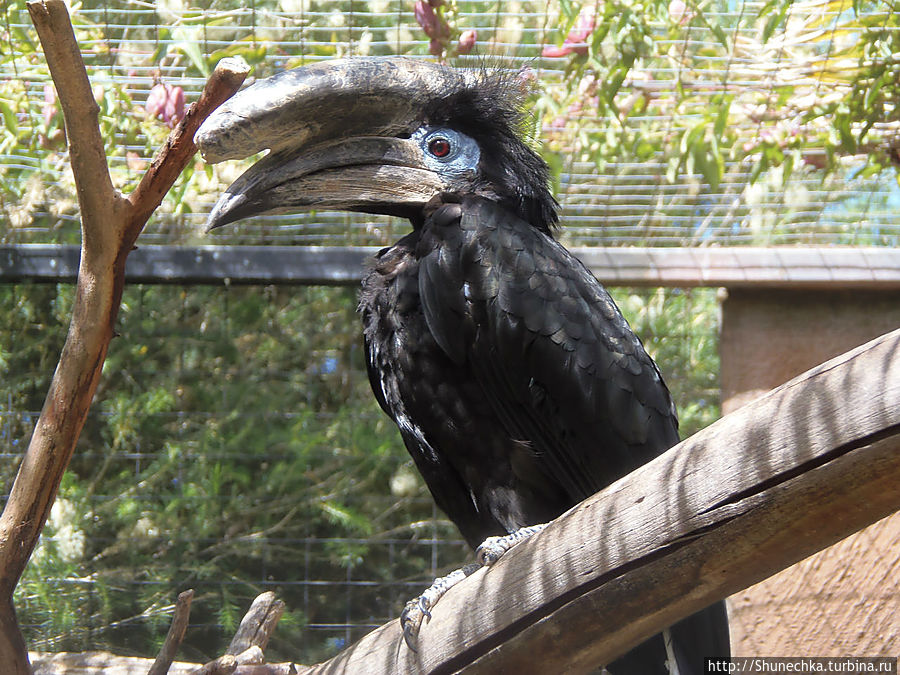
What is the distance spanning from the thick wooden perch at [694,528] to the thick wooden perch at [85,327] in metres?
0.74

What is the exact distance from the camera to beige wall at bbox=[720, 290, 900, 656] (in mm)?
2787

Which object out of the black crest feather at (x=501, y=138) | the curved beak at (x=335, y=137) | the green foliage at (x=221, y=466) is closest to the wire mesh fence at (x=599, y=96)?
the black crest feather at (x=501, y=138)

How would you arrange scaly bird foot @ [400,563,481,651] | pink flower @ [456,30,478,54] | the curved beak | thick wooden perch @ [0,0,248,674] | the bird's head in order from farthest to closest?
pink flower @ [456,30,478,54] → the bird's head → the curved beak → thick wooden perch @ [0,0,248,674] → scaly bird foot @ [400,563,481,651]


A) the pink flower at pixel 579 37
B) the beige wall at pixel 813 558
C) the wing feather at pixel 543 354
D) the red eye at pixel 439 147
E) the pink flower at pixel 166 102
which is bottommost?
the beige wall at pixel 813 558

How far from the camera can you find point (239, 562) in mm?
3617

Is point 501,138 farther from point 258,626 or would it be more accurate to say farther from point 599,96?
point 258,626

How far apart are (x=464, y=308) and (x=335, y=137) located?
531 millimetres

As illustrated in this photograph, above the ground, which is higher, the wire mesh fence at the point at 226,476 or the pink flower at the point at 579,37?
the pink flower at the point at 579,37

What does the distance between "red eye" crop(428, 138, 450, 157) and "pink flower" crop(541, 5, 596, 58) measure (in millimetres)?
560

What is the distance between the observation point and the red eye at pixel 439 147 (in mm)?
2160

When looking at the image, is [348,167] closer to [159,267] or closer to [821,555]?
[159,267]

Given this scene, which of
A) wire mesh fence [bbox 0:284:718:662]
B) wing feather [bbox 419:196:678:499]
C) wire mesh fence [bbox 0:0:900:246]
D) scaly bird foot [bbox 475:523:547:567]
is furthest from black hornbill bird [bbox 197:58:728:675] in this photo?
wire mesh fence [bbox 0:284:718:662]

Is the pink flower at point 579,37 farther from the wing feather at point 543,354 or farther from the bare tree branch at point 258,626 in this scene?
the bare tree branch at point 258,626

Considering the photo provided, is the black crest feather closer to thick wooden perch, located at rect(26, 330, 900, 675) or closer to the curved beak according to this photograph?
the curved beak
